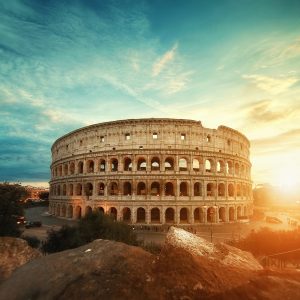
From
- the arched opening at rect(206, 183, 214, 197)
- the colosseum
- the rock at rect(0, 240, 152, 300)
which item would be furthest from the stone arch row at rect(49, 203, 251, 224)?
the rock at rect(0, 240, 152, 300)

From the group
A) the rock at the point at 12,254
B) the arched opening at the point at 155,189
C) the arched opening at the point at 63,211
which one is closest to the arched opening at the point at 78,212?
the arched opening at the point at 63,211

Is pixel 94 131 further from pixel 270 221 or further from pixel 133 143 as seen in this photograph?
pixel 270 221

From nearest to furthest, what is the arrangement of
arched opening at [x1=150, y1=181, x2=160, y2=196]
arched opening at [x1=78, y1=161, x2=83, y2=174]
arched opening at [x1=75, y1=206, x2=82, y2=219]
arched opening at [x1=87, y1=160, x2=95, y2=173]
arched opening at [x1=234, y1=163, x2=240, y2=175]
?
arched opening at [x1=150, y1=181, x2=160, y2=196] < arched opening at [x1=87, y1=160, x2=95, y2=173] < arched opening at [x1=75, y1=206, x2=82, y2=219] < arched opening at [x1=78, y1=161, x2=83, y2=174] < arched opening at [x1=234, y1=163, x2=240, y2=175]

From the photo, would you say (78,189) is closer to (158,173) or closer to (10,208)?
(158,173)

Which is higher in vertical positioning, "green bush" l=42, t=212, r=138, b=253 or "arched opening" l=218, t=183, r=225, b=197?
"arched opening" l=218, t=183, r=225, b=197

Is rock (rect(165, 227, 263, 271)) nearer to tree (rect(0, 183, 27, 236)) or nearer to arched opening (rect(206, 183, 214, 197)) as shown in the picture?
tree (rect(0, 183, 27, 236))

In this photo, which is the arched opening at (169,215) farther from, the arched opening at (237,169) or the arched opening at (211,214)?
the arched opening at (237,169)

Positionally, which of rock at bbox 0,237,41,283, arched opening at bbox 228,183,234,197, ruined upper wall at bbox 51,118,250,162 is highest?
ruined upper wall at bbox 51,118,250,162
